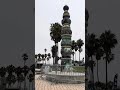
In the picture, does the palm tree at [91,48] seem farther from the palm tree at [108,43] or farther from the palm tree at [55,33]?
the palm tree at [55,33]

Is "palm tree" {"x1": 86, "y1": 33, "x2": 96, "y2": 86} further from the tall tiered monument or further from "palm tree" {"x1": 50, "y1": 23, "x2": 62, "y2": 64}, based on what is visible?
"palm tree" {"x1": 50, "y1": 23, "x2": 62, "y2": 64}

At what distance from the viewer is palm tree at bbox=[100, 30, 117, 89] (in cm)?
1062

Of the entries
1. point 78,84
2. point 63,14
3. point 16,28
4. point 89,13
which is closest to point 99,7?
point 89,13

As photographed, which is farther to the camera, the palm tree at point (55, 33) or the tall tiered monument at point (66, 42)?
the palm tree at point (55, 33)

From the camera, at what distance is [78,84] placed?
79.3 ft

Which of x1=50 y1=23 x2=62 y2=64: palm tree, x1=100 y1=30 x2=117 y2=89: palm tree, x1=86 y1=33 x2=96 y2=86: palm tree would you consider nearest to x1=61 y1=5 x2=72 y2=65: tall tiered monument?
x1=50 y1=23 x2=62 y2=64: palm tree

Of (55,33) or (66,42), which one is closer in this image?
(66,42)

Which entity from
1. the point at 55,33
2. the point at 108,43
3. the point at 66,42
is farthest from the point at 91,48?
the point at 55,33

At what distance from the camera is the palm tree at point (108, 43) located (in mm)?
10623

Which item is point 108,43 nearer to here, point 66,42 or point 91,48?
point 91,48

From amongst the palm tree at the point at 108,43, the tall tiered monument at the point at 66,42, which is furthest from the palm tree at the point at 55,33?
the palm tree at the point at 108,43

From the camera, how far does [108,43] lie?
11.1 m

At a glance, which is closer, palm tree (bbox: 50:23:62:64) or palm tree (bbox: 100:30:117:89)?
palm tree (bbox: 100:30:117:89)

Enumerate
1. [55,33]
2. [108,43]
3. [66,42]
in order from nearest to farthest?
1. [108,43]
2. [66,42]
3. [55,33]
